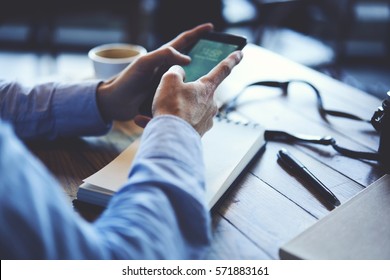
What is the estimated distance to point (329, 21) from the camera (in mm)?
→ 2883

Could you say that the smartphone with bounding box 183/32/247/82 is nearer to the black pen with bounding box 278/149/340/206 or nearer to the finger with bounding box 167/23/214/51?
the finger with bounding box 167/23/214/51

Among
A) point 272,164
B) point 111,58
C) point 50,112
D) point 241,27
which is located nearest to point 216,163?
point 272,164

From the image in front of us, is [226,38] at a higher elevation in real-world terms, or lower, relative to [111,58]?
higher

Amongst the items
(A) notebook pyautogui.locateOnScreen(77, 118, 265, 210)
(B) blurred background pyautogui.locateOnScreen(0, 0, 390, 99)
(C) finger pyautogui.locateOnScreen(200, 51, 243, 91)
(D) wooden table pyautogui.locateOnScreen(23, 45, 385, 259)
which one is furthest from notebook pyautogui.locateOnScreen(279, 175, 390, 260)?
(B) blurred background pyautogui.locateOnScreen(0, 0, 390, 99)

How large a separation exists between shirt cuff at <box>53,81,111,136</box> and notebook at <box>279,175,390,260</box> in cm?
47

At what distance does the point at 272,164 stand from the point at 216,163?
0.12 metres

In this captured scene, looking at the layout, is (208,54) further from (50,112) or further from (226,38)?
(50,112)

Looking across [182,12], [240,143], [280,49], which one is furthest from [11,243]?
[280,49]

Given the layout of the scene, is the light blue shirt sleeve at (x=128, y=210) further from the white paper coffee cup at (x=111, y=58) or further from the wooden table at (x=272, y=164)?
the white paper coffee cup at (x=111, y=58)

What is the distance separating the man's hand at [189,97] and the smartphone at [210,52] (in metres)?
0.08

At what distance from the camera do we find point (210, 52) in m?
0.83

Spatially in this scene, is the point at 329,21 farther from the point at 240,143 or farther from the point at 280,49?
the point at 240,143

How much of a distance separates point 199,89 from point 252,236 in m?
0.23

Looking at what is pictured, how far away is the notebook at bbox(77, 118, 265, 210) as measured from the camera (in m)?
0.63
